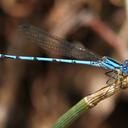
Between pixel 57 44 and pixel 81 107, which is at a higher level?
pixel 57 44

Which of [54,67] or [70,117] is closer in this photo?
[70,117]

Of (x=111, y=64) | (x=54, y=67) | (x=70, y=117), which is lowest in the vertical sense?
(x=70, y=117)

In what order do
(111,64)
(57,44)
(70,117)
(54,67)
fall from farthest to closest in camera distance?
(54,67)
(57,44)
(111,64)
(70,117)

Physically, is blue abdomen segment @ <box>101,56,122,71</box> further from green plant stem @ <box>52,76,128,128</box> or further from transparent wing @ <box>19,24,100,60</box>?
green plant stem @ <box>52,76,128,128</box>

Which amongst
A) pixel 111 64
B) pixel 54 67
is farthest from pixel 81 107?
pixel 54 67

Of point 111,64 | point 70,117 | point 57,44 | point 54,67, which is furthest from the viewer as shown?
point 54,67

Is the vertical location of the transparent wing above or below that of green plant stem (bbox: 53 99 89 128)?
above

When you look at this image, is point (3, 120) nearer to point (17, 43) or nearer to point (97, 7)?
point (17, 43)

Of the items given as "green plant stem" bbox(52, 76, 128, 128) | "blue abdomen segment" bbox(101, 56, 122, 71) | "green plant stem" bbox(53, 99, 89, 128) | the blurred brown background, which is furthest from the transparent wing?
"green plant stem" bbox(53, 99, 89, 128)

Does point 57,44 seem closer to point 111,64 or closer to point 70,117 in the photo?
point 111,64
